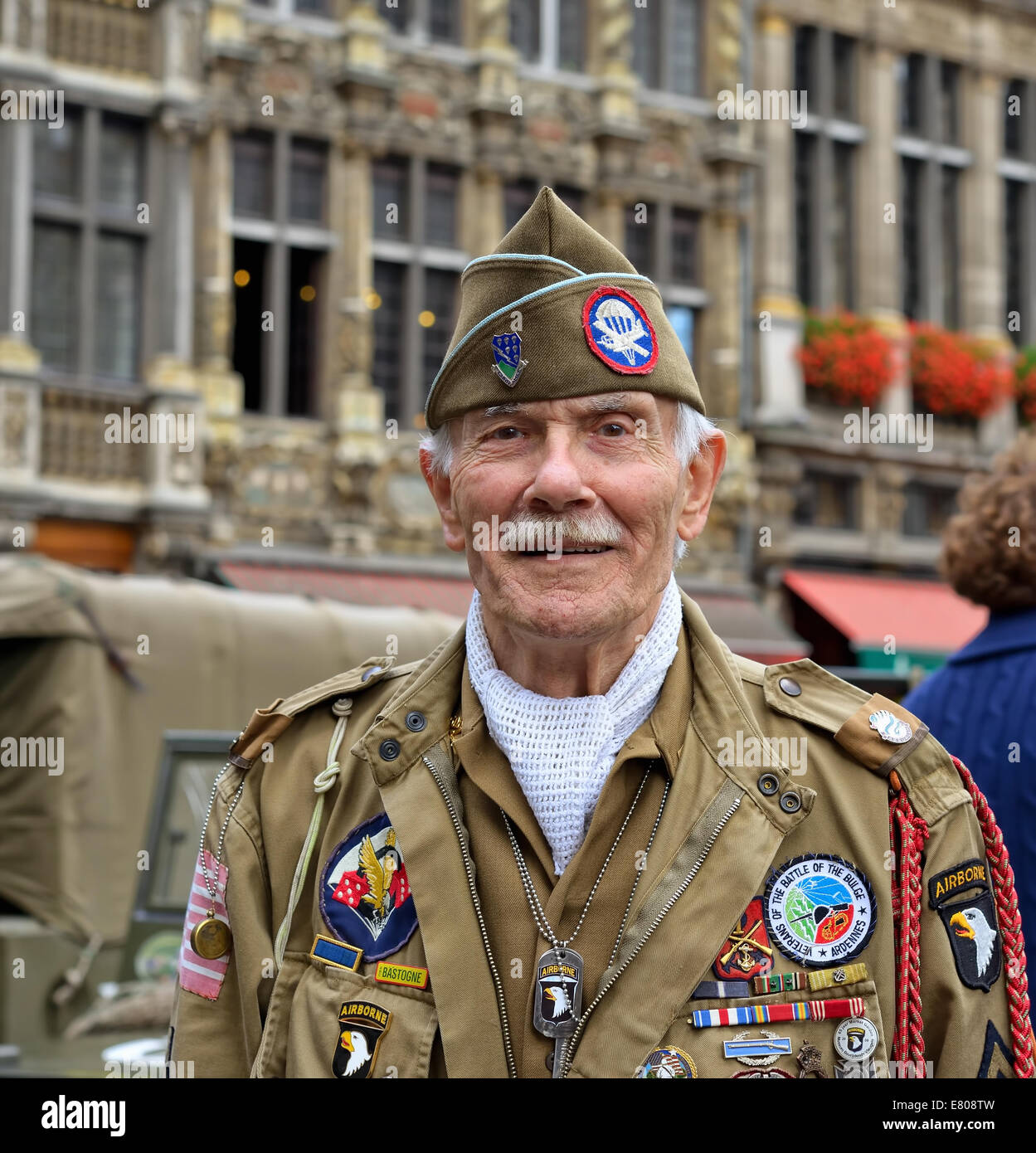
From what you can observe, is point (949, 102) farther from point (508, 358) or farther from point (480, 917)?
point (480, 917)

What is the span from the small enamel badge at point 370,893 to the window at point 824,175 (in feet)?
55.4

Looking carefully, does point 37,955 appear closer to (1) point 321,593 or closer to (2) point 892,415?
(1) point 321,593

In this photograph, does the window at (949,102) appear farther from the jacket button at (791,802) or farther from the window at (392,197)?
the jacket button at (791,802)

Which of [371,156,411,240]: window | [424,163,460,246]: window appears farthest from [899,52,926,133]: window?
[371,156,411,240]: window

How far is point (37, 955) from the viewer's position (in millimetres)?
7117

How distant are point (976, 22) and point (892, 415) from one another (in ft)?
16.7

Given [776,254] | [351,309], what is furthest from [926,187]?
[351,309]

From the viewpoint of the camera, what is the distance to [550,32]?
16797 millimetres

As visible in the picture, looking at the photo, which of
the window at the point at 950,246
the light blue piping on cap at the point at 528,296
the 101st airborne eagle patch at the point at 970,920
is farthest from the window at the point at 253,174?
the 101st airborne eagle patch at the point at 970,920

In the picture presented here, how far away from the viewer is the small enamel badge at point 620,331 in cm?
220

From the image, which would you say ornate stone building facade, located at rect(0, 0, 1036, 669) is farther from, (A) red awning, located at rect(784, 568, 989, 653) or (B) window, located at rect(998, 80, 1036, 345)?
(A) red awning, located at rect(784, 568, 989, 653)

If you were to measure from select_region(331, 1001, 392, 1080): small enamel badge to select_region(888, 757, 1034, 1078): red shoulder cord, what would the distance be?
67cm

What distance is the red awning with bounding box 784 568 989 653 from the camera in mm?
16859
